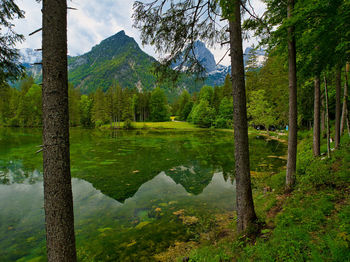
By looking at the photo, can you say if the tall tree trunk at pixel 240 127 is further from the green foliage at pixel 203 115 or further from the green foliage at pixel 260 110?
the green foliage at pixel 203 115

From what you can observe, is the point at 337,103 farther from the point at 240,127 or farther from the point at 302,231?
the point at 302,231

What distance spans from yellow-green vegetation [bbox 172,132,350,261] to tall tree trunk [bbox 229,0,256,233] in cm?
49

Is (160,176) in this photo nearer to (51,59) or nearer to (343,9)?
(51,59)

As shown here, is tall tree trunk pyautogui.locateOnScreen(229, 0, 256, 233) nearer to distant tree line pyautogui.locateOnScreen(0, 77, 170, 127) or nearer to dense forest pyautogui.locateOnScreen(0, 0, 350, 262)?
dense forest pyautogui.locateOnScreen(0, 0, 350, 262)

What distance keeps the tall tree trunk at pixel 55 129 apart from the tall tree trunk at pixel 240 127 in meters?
3.33

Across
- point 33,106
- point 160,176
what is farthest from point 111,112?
point 160,176

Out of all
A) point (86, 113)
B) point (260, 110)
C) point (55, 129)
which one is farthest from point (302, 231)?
point (86, 113)

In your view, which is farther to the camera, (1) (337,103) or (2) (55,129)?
(1) (337,103)

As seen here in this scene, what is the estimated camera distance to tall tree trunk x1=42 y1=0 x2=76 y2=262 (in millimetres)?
2479

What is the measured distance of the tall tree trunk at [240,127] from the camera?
394 cm

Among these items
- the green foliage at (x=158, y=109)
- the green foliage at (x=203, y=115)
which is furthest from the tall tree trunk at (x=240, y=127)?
the green foliage at (x=158, y=109)

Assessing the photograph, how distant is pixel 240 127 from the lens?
4.00 meters

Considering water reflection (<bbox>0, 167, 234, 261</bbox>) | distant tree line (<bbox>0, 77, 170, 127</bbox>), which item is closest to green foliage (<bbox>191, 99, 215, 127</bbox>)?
distant tree line (<bbox>0, 77, 170, 127</bbox>)

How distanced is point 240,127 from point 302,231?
7.87 ft
